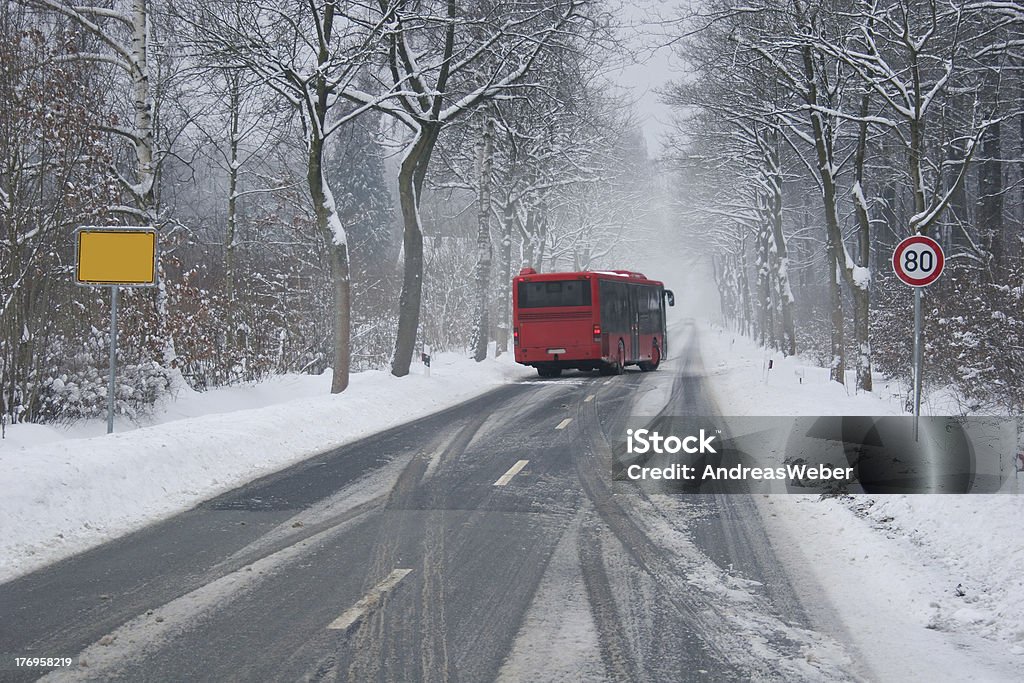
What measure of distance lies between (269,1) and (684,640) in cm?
1737

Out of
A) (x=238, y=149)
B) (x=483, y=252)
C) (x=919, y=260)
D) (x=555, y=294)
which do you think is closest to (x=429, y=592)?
(x=919, y=260)

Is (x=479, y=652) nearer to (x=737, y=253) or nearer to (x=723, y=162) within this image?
(x=723, y=162)

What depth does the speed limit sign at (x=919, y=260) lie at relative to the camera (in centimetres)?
1292

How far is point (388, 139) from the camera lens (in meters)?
26.6

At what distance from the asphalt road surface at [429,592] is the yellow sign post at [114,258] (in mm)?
3879

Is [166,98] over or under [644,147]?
under

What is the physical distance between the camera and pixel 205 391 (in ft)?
67.4

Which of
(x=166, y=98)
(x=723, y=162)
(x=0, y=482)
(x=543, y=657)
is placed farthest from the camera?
(x=723, y=162)

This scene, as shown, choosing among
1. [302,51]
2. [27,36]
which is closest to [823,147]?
[302,51]

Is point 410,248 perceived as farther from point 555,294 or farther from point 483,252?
point 483,252

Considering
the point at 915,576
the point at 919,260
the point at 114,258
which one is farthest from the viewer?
the point at 919,260

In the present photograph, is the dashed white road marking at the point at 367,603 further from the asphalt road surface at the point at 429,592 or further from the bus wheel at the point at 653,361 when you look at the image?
the bus wheel at the point at 653,361

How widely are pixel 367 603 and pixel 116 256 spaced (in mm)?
8346

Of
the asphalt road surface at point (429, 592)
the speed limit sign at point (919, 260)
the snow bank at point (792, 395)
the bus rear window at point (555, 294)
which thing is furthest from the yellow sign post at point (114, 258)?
the bus rear window at point (555, 294)
